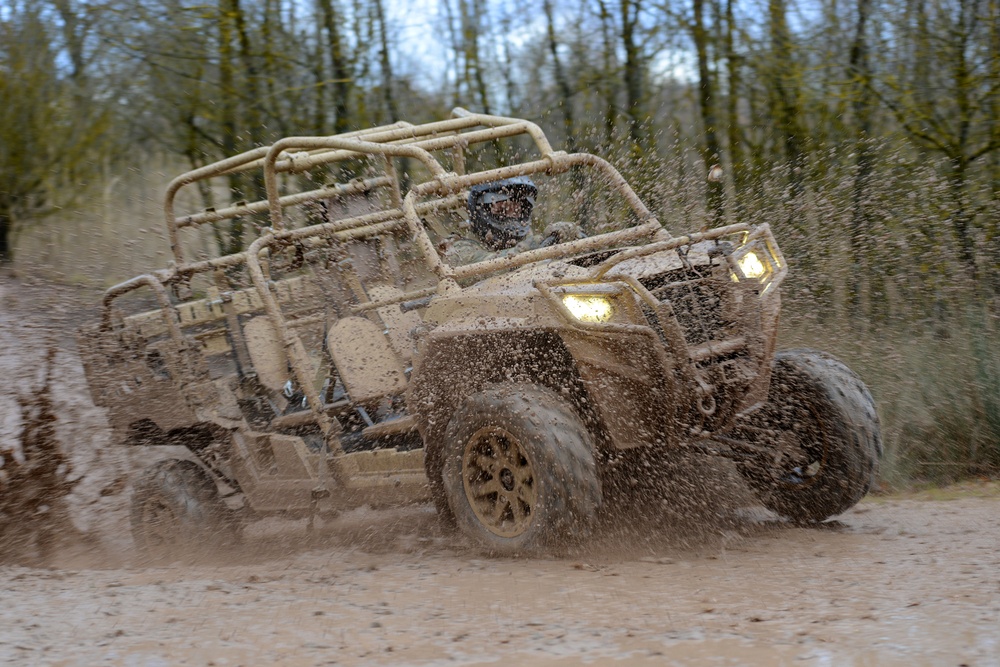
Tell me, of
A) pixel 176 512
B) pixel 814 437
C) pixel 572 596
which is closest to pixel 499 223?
pixel 814 437

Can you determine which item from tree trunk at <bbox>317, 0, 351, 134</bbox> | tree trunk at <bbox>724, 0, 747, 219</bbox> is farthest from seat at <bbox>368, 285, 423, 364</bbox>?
tree trunk at <bbox>317, 0, 351, 134</bbox>

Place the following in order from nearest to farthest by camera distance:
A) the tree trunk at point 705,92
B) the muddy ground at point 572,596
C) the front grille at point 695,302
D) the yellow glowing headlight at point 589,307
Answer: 1. the muddy ground at point 572,596
2. the yellow glowing headlight at point 589,307
3. the front grille at point 695,302
4. the tree trunk at point 705,92

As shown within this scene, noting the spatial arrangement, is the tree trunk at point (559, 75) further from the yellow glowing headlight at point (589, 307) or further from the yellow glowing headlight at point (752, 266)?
the yellow glowing headlight at point (589, 307)

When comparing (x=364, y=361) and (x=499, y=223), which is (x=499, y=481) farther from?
(x=499, y=223)

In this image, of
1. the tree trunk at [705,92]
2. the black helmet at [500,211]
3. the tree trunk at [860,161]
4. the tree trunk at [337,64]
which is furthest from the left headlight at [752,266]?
the tree trunk at [337,64]

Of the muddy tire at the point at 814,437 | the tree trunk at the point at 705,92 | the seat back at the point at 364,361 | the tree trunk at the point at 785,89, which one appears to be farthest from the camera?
the tree trunk at the point at 705,92

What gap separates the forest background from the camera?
26.3 feet

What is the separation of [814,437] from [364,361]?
2334mm

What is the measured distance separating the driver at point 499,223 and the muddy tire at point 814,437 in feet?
5.00

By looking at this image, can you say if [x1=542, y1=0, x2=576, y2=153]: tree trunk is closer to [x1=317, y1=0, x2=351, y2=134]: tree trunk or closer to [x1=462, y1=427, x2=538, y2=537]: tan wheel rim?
[x1=317, y1=0, x2=351, y2=134]: tree trunk

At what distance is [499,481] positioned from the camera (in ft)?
15.2

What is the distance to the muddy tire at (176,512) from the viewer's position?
610 cm

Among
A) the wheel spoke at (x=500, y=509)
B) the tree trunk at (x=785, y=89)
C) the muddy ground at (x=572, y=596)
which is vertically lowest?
the muddy ground at (x=572, y=596)

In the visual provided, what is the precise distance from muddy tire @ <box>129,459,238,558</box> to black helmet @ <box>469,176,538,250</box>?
7.17ft
